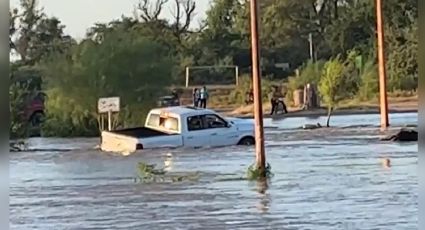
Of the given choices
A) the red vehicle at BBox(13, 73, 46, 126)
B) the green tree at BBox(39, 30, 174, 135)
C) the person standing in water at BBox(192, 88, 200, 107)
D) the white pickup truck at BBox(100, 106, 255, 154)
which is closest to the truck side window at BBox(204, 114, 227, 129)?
the white pickup truck at BBox(100, 106, 255, 154)

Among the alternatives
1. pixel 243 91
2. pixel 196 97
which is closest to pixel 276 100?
pixel 243 91

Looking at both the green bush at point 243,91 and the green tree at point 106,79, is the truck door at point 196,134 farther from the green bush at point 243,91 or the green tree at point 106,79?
the green bush at point 243,91

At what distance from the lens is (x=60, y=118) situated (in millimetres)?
25953

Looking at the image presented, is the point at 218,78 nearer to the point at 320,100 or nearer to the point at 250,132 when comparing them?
the point at 320,100

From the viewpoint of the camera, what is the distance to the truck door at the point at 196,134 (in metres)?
19.3

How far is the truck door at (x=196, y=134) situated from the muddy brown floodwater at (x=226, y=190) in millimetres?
470

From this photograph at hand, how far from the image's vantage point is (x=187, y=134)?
19.3m

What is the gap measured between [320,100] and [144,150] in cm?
1193

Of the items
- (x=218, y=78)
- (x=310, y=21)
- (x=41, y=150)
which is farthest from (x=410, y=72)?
(x=41, y=150)

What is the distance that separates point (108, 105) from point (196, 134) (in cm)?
491

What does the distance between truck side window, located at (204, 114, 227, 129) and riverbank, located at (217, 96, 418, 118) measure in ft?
28.0

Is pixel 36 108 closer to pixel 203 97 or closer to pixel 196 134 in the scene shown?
pixel 203 97

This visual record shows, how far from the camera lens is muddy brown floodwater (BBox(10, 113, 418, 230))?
9562mm

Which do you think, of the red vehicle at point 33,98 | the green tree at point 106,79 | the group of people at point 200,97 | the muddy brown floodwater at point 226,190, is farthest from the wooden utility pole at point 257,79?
the group of people at point 200,97
